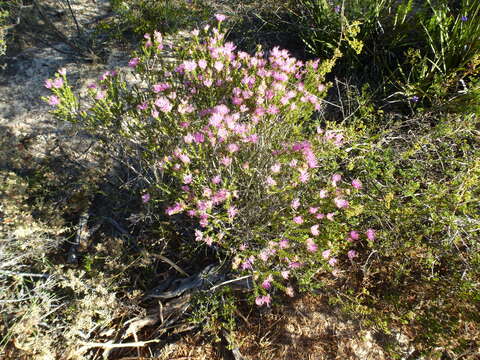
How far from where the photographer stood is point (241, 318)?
238cm

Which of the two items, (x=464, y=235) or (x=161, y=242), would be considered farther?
(x=161, y=242)

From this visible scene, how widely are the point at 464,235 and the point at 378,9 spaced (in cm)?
259

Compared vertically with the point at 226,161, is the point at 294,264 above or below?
below

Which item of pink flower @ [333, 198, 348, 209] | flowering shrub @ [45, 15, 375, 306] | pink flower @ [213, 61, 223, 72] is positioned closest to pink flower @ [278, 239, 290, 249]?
flowering shrub @ [45, 15, 375, 306]

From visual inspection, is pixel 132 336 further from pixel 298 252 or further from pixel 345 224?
pixel 345 224

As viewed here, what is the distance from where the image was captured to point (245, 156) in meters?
2.17

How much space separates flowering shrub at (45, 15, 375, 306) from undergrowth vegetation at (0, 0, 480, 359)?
0.05 feet

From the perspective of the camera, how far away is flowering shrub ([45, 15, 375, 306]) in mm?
1980

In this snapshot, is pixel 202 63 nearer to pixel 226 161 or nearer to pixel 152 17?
pixel 226 161

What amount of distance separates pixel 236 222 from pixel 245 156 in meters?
0.50

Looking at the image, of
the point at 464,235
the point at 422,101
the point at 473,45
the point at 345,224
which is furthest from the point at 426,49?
the point at 345,224

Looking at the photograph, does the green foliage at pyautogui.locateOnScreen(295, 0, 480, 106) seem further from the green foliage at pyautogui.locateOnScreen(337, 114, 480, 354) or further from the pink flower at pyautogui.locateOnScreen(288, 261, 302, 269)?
the pink flower at pyautogui.locateOnScreen(288, 261, 302, 269)

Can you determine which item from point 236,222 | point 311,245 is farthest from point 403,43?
point 236,222

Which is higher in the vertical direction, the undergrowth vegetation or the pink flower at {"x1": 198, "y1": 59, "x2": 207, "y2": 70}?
the pink flower at {"x1": 198, "y1": 59, "x2": 207, "y2": 70}
